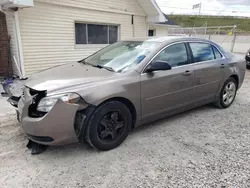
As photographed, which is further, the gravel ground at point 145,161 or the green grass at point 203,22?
the green grass at point 203,22

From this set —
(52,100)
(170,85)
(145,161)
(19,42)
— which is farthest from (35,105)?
(19,42)

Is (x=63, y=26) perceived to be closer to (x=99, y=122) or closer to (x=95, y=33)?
(x=95, y=33)

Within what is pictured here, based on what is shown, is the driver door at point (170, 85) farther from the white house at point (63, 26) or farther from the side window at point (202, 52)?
the white house at point (63, 26)

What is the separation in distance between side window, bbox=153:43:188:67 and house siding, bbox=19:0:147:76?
18.5 feet

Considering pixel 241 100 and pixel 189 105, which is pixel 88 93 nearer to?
pixel 189 105

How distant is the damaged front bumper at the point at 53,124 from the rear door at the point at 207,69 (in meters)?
2.46

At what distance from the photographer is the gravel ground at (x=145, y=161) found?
239cm

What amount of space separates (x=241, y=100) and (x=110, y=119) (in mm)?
4067

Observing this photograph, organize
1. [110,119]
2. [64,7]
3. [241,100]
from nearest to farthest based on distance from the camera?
[110,119] → [241,100] → [64,7]

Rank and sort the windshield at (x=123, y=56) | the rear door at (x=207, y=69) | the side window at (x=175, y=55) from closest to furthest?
the windshield at (x=123, y=56), the side window at (x=175, y=55), the rear door at (x=207, y=69)

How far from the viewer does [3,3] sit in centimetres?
624

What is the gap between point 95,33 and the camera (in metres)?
9.26

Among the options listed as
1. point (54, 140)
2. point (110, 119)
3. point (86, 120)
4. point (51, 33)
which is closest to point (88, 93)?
point (86, 120)

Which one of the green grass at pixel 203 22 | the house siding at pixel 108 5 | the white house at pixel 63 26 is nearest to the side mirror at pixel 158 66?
the white house at pixel 63 26
